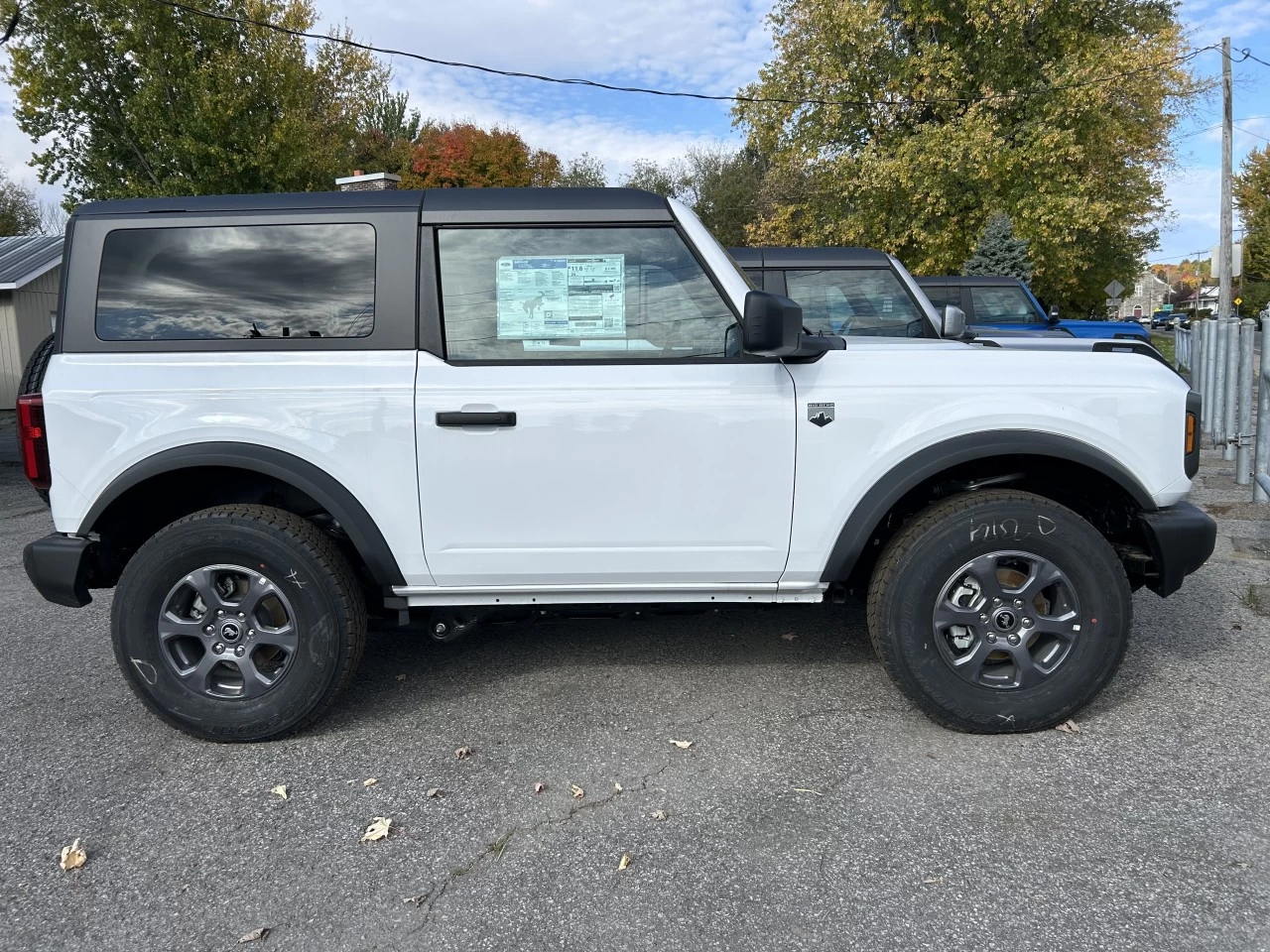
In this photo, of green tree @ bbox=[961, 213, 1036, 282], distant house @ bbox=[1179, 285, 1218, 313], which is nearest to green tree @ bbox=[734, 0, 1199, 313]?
green tree @ bbox=[961, 213, 1036, 282]

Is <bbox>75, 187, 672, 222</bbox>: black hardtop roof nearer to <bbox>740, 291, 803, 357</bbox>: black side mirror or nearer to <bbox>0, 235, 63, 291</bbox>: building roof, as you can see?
<bbox>740, 291, 803, 357</bbox>: black side mirror

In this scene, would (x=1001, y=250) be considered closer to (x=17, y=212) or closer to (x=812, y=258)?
(x=812, y=258)

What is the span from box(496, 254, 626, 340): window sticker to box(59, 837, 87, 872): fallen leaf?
209 cm

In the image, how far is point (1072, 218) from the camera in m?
20.8

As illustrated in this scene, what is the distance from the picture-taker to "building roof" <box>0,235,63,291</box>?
19.3m

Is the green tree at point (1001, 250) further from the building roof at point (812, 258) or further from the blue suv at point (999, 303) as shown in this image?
the building roof at point (812, 258)

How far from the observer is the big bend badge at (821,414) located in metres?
3.33

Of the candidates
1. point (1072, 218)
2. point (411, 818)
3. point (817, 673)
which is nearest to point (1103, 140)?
point (1072, 218)

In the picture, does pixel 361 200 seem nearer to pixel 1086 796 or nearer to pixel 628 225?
pixel 628 225

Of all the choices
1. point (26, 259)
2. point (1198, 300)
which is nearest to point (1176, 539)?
point (26, 259)

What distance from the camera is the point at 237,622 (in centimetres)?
339

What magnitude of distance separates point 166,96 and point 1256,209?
49.6 meters

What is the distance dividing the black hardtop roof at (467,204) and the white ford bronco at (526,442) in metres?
0.01

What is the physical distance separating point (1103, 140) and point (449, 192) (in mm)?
23108
